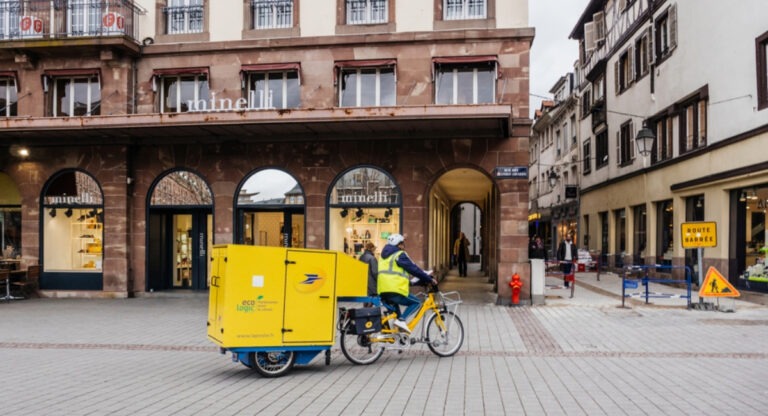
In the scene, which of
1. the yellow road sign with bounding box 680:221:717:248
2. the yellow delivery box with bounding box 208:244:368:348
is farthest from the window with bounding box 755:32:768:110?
the yellow delivery box with bounding box 208:244:368:348

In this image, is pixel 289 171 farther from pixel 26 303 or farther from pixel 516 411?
pixel 516 411

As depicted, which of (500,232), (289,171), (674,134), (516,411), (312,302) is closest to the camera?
(516,411)

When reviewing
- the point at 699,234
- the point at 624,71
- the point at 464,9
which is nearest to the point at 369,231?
the point at 464,9

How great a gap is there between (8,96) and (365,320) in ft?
50.3

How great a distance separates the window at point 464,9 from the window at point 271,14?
13.6 feet

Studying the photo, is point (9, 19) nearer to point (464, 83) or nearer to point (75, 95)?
point (75, 95)

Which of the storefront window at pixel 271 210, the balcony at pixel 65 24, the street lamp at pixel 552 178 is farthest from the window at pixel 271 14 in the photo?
the street lamp at pixel 552 178

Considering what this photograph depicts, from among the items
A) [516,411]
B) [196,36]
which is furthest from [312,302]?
[196,36]

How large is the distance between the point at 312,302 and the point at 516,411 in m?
3.20

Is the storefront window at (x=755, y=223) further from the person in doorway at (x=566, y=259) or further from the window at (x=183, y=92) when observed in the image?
the window at (x=183, y=92)

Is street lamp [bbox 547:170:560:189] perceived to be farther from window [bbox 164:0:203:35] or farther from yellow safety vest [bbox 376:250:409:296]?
yellow safety vest [bbox 376:250:409:296]

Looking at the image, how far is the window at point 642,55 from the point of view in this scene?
2746cm

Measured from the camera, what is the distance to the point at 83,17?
20250 millimetres

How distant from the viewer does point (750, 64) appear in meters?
18.4
